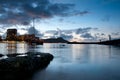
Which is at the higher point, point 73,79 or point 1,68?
point 1,68

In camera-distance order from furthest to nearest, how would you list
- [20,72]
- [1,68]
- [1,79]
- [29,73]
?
[29,73] → [20,72] → [1,68] → [1,79]

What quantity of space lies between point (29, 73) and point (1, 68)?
5676 mm

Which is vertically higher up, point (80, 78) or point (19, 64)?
point (19, 64)

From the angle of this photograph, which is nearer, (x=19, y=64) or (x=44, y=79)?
(x=44, y=79)

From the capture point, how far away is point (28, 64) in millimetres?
30906

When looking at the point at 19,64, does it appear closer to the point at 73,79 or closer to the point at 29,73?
the point at 29,73

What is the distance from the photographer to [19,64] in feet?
92.0

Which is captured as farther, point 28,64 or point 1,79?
point 28,64

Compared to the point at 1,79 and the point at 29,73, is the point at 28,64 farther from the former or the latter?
the point at 1,79

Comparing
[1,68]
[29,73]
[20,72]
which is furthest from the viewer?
[29,73]

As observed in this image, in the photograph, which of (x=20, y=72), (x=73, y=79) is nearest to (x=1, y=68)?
(x=20, y=72)

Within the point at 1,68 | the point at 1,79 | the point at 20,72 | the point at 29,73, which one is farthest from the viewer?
the point at 29,73

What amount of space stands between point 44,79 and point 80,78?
506cm

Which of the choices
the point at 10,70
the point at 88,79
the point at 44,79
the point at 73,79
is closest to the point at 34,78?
the point at 44,79
